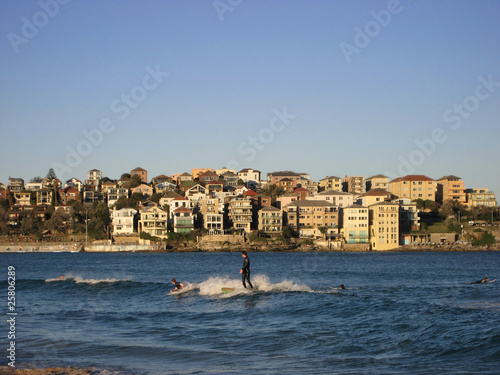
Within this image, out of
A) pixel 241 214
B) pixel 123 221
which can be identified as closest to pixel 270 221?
pixel 241 214

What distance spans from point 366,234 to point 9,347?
311 feet

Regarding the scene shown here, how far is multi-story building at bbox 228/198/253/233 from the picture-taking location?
10981 cm

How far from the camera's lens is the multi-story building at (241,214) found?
110 meters

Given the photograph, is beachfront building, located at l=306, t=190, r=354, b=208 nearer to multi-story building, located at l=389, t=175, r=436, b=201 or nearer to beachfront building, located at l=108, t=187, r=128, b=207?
multi-story building, located at l=389, t=175, r=436, b=201

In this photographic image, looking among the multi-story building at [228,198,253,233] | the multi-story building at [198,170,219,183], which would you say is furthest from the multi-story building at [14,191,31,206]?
the multi-story building at [228,198,253,233]

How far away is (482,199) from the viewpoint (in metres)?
134

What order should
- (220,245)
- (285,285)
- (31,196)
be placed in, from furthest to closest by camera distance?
(31,196), (220,245), (285,285)

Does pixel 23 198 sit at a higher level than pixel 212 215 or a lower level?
higher

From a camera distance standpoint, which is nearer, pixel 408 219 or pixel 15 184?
pixel 408 219

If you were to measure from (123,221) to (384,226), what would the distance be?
48222 mm

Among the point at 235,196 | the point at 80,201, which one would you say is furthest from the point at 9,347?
the point at 80,201

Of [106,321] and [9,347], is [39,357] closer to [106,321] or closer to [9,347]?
[9,347]

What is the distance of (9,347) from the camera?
16734 mm
